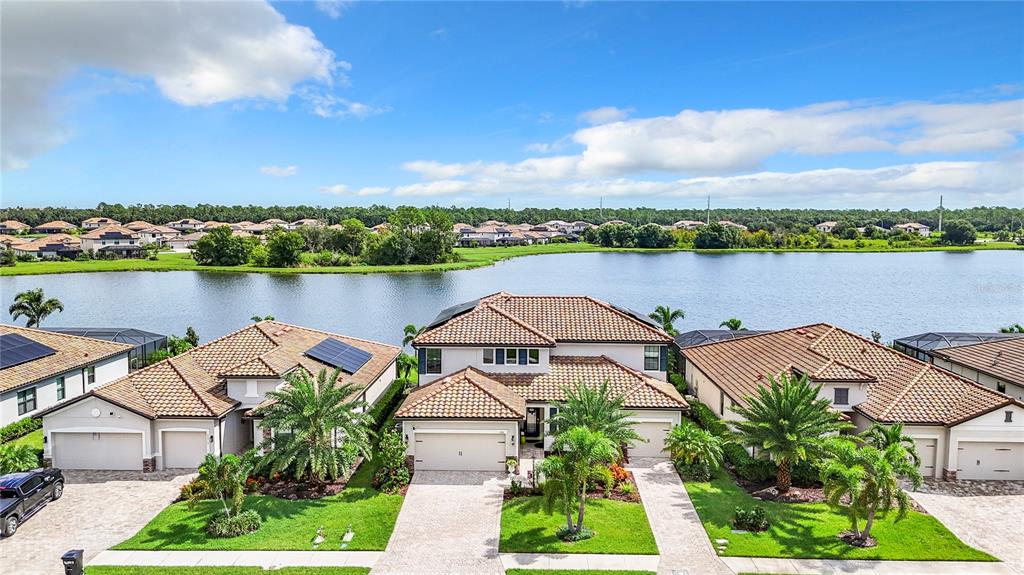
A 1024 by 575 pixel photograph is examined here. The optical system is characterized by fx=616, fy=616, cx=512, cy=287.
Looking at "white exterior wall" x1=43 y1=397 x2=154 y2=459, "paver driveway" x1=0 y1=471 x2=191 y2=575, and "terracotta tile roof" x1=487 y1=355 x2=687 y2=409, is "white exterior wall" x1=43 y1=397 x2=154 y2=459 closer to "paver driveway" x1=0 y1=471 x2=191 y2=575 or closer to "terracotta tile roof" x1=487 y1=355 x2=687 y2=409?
"paver driveway" x1=0 y1=471 x2=191 y2=575

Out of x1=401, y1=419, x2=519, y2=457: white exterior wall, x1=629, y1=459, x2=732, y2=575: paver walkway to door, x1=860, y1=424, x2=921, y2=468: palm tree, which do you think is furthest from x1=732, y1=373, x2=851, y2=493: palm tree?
x1=401, y1=419, x2=519, y2=457: white exterior wall

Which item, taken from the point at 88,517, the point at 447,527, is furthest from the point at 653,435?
the point at 88,517

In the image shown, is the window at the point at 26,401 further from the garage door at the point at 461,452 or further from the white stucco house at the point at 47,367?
the garage door at the point at 461,452

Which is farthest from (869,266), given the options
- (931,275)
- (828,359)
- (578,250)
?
(828,359)

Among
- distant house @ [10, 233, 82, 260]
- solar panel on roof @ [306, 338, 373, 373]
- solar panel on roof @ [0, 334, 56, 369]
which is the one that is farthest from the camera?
distant house @ [10, 233, 82, 260]

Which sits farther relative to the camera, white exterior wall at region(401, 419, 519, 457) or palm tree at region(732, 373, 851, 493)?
white exterior wall at region(401, 419, 519, 457)

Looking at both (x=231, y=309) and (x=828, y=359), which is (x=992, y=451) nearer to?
(x=828, y=359)

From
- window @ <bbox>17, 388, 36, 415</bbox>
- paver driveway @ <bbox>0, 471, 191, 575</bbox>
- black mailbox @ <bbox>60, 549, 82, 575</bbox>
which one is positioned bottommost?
paver driveway @ <bbox>0, 471, 191, 575</bbox>
